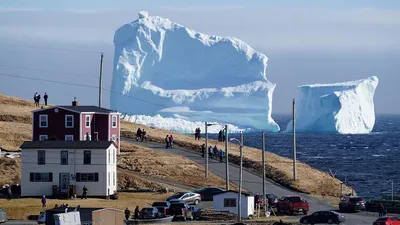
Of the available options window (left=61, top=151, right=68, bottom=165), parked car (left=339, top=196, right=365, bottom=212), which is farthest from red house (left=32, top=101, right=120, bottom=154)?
parked car (left=339, top=196, right=365, bottom=212)

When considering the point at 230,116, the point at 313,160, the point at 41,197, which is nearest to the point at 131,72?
the point at 230,116

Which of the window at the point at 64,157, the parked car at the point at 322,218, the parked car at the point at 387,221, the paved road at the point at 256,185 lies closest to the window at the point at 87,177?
the window at the point at 64,157

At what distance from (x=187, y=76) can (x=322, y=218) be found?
4473 inches

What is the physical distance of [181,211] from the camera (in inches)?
2133

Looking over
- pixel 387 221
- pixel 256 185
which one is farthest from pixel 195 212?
pixel 256 185

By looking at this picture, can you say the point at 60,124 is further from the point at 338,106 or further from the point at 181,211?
the point at 338,106

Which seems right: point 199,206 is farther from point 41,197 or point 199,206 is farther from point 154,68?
point 154,68

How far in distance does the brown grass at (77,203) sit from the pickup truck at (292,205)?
319 inches

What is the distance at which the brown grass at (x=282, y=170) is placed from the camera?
68.9 metres

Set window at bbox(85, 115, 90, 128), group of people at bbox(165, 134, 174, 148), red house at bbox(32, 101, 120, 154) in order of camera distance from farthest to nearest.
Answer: group of people at bbox(165, 134, 174, 148)
window at bbox(85, 115, 90, 128)
red house at bbox(32, 101, 120, 154)

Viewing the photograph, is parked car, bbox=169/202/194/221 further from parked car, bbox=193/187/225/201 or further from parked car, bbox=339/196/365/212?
parked car, bbox=339/196/365/212

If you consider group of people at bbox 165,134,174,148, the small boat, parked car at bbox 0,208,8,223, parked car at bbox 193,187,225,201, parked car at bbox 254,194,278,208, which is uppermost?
group of people at bbox 165,134,174,148

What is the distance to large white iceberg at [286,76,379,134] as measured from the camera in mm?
151875

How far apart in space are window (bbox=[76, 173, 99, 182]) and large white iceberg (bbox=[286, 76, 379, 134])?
93145 millimetres
